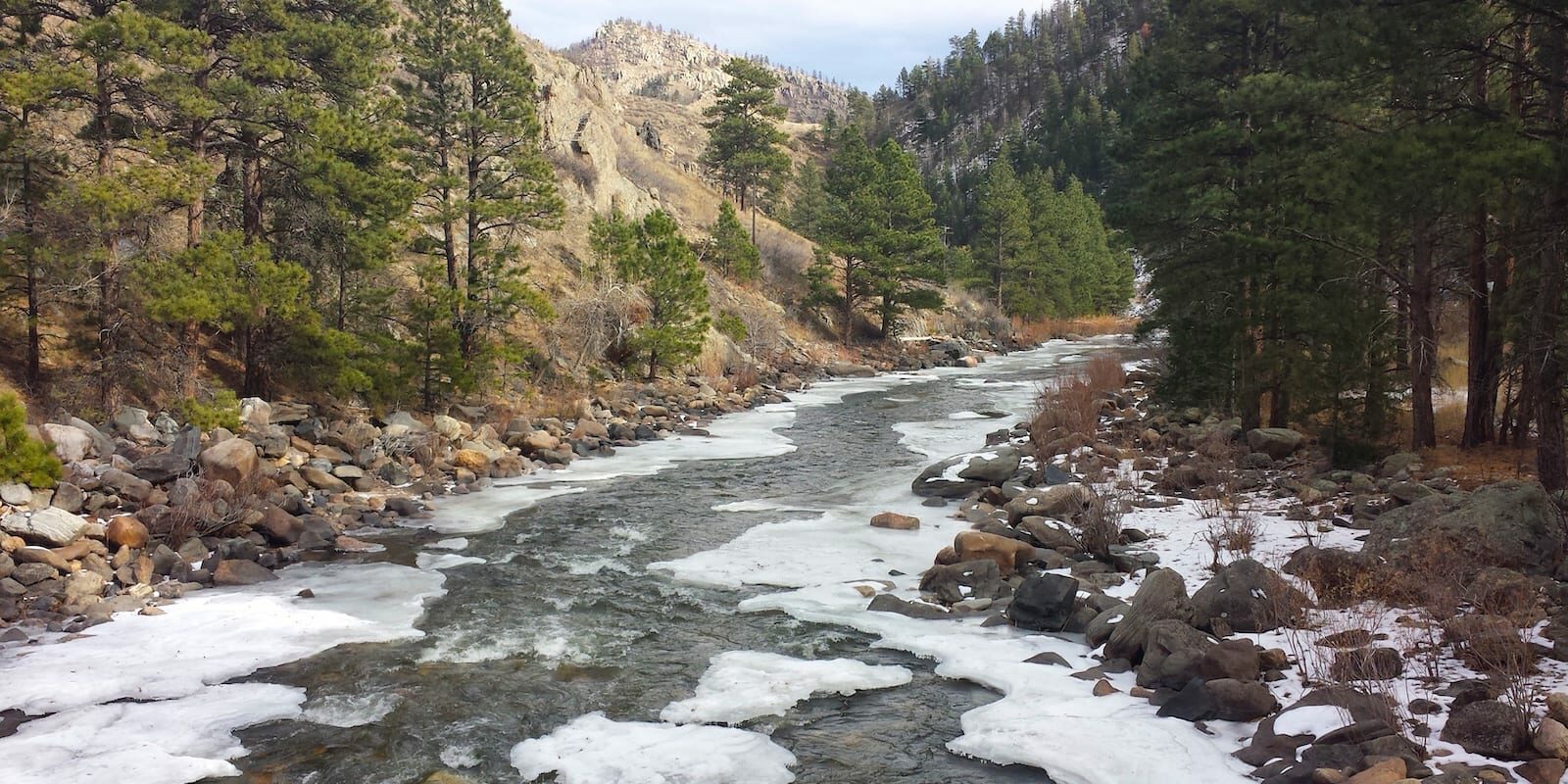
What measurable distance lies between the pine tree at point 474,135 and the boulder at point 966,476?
9883 millimetres

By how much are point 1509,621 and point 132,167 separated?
1762cm

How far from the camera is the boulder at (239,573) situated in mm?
11047

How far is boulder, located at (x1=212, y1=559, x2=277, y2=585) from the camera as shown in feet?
36.2

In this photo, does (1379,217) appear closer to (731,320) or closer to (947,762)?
(947,762)

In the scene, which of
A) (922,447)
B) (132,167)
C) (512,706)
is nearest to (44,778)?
(512,706)

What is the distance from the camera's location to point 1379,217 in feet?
36.1

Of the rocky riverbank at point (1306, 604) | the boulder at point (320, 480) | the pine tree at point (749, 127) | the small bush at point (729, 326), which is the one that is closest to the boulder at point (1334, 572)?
the rocky riverbank at point (1306, 604)

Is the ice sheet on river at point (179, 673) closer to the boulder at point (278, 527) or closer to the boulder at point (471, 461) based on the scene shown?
the boulder at point (278, 527)

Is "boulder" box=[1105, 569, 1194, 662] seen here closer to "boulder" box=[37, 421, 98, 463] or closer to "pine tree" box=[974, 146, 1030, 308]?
"boulder" box=[37, 421, 98, 463]

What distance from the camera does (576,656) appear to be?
9.12 meters

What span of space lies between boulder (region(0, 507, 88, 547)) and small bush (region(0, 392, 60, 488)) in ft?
2.16

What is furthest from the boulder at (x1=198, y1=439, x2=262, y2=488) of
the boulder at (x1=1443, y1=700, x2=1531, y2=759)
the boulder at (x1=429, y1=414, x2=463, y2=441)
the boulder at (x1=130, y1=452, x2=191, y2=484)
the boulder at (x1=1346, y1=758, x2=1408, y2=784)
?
the boulder at (x1=1443, y1=700, x2=1531, y2=759)

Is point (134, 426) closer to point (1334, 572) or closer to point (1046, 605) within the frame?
point (1046, 605)

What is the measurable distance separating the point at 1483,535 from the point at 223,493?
14.5 metres
